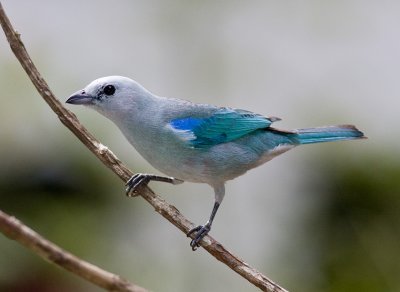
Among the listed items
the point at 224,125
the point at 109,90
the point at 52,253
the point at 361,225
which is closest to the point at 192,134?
the point at 224,125

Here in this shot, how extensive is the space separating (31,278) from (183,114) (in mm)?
1179

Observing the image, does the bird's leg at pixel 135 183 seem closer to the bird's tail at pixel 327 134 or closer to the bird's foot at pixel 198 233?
the bird's foot at pixel 198 233

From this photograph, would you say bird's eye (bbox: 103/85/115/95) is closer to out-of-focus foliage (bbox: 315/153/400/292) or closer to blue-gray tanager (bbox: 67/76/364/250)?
blue-gray tanager (bbox: 67/76/364/250)

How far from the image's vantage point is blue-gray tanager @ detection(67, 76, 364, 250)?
1636 millimetres

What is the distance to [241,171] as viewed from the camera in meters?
1.80

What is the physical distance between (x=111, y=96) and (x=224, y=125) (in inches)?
13.3

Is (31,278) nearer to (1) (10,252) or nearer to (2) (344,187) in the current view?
(1) (10,252)

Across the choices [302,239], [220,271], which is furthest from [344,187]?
[220,271]

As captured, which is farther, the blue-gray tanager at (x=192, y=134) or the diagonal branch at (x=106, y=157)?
the blue-gray tanager at (x=192, y=134)

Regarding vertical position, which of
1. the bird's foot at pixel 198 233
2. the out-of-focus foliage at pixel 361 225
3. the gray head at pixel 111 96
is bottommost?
the out-of-focus foliage at pixel 361 225

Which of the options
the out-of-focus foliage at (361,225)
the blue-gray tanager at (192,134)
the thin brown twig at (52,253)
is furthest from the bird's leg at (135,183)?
the out-of-focus foliage at (361,225)

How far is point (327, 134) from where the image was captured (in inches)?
69.9

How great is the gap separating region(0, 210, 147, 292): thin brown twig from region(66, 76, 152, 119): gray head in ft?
1.94

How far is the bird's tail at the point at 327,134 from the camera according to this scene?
1.71 metres
